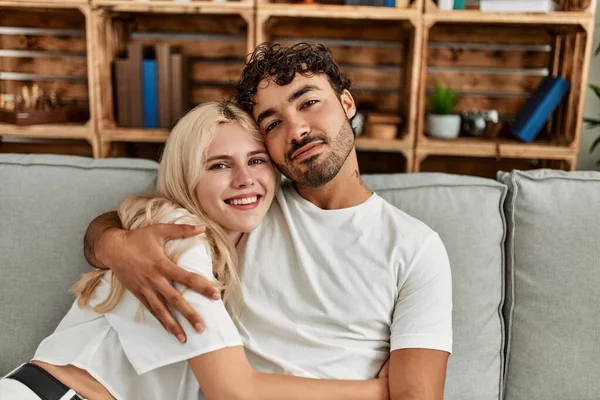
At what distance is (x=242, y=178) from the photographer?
1.21 metres

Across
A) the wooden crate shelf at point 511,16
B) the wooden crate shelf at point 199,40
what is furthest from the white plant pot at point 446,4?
the wooden crate shelf at point 199,40

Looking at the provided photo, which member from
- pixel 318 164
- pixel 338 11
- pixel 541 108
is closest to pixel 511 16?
pixel 541 108

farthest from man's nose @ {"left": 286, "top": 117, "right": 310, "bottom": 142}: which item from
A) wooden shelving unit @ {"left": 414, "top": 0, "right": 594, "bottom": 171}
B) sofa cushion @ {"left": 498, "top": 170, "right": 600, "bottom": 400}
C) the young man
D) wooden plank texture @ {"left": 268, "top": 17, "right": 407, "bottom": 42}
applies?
wooden plank texture @ {"left": 268, "top": 17, "right": 407, "bottom": 42}

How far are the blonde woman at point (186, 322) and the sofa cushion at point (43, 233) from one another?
0.23 meters

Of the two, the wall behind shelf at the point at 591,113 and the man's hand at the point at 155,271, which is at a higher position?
the wall behind shelf at the point at 591,113

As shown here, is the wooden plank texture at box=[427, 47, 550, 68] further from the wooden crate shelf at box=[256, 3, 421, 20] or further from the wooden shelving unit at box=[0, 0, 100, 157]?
the wooden shelving unit at box=[0, 0, 100, 157]

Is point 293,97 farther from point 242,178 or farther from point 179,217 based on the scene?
point 179,217

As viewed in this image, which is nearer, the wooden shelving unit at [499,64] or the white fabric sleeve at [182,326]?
the white fabric sleeve at [182,326]

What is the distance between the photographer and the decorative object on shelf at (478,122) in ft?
6.92

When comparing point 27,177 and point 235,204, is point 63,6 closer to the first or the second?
point 27,177

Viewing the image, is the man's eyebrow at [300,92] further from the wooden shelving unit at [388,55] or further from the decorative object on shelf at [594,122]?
the decorative object on shelf at [594,122]

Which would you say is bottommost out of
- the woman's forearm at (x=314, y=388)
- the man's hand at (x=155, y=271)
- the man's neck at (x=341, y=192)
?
the woman's forearm at (x=314, y=388)

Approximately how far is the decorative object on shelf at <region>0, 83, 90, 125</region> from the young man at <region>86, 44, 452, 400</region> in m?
0.95

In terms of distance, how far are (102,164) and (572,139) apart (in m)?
1.55
